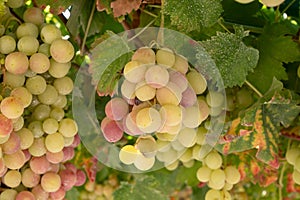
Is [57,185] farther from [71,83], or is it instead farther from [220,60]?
[220,60]

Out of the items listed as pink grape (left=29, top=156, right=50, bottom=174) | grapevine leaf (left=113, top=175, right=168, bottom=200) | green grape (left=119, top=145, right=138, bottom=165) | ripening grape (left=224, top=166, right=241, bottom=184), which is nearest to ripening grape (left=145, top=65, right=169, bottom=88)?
green grape (left=119, top=145, right=138, bottom=165)

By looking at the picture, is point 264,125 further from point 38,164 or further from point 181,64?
point 38,164

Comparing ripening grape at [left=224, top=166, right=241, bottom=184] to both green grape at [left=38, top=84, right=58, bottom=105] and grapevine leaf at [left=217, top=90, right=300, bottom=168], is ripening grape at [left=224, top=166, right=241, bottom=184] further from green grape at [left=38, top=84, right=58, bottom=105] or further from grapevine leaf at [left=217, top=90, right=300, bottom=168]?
green grape at [left=38, top=84, right=58, bottom=105]

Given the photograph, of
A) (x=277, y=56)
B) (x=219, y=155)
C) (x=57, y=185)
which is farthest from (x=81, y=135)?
(x=277, y=56)

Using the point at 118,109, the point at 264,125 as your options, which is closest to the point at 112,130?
the point at 118,109

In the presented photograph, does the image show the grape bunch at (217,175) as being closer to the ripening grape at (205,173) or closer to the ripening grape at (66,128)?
the ripening grape at (205,173)
